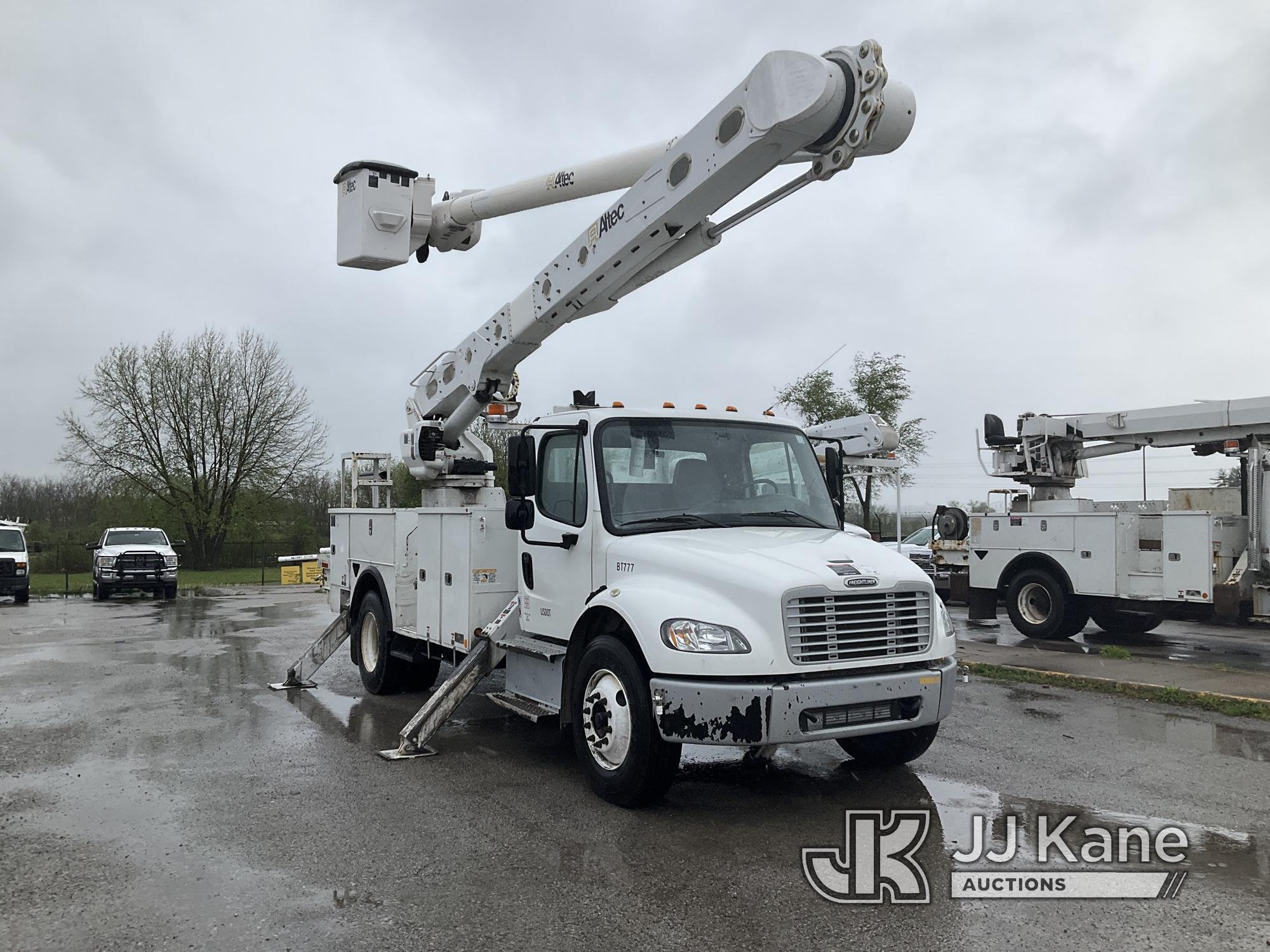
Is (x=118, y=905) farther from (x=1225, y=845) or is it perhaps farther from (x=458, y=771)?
(x=1225, y=845)

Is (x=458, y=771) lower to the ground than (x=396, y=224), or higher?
lower

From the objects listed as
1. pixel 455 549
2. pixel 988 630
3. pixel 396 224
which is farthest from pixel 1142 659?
pixel 396 224

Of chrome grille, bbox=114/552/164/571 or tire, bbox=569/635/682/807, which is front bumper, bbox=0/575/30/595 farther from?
tire, bbox=569/635/682/807

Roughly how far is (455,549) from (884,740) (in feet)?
12.0

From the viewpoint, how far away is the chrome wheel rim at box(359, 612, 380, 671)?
385 inches

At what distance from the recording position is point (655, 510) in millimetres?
6570

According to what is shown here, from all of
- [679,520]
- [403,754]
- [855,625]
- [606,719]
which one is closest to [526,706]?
[403,754]

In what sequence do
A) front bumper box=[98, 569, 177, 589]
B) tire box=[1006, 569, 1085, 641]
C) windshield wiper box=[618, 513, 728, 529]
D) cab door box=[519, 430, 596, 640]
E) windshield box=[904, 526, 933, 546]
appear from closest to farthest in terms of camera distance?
windshield wiper box=[618, 513, 728, 529]
cab door box=[519, 430, 596, 640]
tire box=[1006, 569, 1085, 641]
front bumper box=[98, 569, 177, 589]
windshield box=[904, 526, 933, 546]

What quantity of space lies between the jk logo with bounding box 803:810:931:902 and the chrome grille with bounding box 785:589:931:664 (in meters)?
0.91

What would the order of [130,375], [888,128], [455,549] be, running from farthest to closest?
1. [130,375]
2. [455,549]
3. [888,128]

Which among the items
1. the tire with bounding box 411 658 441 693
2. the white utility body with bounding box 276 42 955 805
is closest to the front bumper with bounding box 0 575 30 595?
the tire with bounding box 411 658 441 693

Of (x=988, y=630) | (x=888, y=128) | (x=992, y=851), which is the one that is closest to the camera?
(x=992, y=851)

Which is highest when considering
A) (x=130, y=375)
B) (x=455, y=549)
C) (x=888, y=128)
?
(x=130, y=375)

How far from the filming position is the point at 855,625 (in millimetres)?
5723
